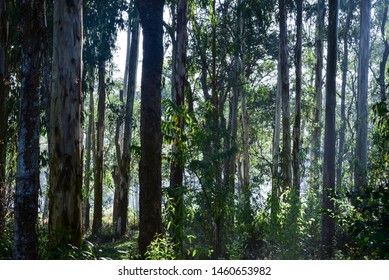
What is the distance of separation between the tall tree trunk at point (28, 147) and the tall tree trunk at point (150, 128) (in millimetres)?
1304

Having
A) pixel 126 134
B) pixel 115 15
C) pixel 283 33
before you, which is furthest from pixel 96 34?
pixel 283 33

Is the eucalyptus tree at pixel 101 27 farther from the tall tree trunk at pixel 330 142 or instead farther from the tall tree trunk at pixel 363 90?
the tall tree trunk at pixel 363 90

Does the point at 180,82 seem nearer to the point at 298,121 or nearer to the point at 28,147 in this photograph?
the point at 28,147

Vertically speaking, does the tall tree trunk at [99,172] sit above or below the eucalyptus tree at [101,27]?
below

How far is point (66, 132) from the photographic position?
589cm

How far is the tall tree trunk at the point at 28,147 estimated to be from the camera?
504 cm

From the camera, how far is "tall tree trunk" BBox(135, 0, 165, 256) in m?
5.76

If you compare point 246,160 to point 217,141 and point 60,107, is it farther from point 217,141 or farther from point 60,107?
point 60,107

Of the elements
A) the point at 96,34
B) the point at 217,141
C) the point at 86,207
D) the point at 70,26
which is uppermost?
the point at 96,34

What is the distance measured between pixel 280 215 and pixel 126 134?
26.9ft

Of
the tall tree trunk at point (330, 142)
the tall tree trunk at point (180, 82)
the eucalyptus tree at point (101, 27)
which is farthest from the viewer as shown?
the eucalyptus tree at point (101, 27)

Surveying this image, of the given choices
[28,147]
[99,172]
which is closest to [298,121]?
[99,172]

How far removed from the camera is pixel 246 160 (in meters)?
20.5

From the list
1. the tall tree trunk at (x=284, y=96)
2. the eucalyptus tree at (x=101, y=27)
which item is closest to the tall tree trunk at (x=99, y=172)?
the eucalyptus tree at (x=101, y=27)
